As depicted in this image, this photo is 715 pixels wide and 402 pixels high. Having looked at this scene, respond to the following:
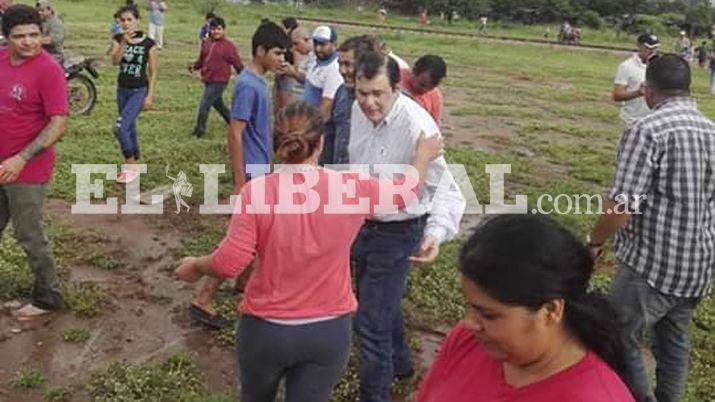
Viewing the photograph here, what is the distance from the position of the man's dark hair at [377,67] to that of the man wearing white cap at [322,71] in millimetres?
2480

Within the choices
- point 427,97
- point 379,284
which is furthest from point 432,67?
point 379,284

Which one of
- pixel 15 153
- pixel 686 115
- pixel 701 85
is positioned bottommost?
pixel 701 85

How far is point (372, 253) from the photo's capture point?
3.73 meters

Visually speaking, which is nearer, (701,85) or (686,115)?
(686,115)

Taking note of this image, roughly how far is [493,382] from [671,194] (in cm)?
212

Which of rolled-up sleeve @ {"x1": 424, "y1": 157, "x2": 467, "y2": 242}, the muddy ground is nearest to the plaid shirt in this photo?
rolled-up sleeve @ {"x1": 424, "y1": 157, "x2": 467, "y2": 242}

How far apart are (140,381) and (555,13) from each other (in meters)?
53.7

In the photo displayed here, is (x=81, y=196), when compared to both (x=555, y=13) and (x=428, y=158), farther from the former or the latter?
(x=555, y=13)

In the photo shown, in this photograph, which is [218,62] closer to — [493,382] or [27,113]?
[27,113]

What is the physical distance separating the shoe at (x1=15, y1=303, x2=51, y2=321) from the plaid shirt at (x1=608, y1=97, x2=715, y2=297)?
11.9 feet

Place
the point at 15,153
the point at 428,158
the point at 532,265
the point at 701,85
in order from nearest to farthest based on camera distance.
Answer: the point at 532,265 → the point at 428,158 → the point at 15,153 → the point at 701,85

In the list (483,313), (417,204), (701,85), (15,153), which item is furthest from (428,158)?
(701,85)

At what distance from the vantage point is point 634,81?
7406 millimetres

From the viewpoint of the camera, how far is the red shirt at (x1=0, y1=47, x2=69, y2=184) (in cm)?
459
